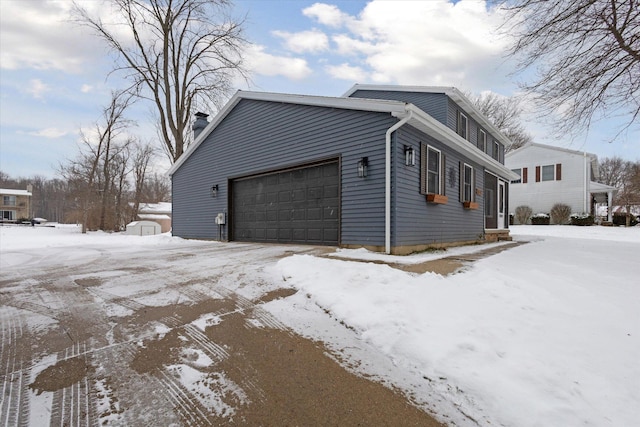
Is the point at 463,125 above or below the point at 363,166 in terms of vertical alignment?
above

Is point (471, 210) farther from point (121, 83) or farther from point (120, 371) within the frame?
point (121, 83)

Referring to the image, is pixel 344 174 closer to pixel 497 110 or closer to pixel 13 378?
pixel 13 378

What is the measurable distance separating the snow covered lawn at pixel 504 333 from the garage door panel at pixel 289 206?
320 centimetres

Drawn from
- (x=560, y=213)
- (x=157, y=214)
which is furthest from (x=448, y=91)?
(x=157, y=214)

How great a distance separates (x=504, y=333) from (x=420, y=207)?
4683 millimetres

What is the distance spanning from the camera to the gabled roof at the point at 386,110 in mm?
5891

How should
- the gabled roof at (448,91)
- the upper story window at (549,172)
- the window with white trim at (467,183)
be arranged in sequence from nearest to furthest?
the window with white trim at (467,183) → the gabled roof at (448,91) → the upper story window at (549,172)

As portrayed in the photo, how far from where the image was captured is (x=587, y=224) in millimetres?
18609

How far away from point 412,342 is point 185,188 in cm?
1156

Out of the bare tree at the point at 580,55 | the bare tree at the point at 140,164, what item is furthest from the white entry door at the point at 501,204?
the bare tree at the point at 140,164

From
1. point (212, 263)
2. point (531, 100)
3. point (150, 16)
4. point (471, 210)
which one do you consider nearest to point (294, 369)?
point (212, 263)

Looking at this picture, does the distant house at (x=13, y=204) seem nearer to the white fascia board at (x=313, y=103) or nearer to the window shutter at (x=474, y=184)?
the white fascia board at (x=313, y=103)

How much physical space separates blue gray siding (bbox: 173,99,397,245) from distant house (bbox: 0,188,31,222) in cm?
4654

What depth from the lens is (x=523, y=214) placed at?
21609 mm
